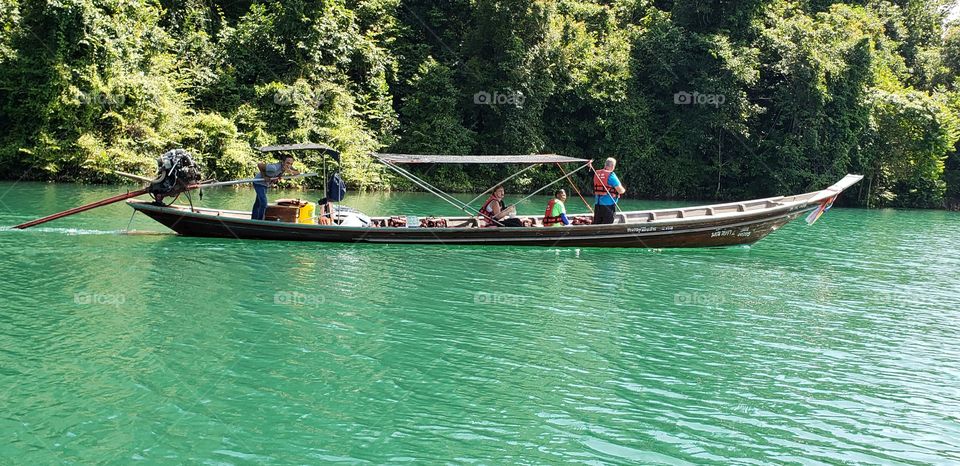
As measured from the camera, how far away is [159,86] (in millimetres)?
31188

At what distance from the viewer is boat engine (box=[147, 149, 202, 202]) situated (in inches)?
641

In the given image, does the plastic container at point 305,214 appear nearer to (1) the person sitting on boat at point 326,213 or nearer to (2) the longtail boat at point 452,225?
(2) the longtail boat at point 452,225

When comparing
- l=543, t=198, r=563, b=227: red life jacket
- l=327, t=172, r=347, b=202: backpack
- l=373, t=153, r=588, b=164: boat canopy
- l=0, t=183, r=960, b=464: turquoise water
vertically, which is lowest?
l=0, t=183, r=960, b=464: turquoise water

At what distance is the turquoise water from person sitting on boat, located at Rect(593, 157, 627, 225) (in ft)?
5.29

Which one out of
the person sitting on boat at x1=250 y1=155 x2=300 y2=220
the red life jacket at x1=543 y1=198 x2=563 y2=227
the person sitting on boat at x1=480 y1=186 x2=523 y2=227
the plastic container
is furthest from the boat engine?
the red life jacket at x1=543 y1=198 x2=563 y2=227

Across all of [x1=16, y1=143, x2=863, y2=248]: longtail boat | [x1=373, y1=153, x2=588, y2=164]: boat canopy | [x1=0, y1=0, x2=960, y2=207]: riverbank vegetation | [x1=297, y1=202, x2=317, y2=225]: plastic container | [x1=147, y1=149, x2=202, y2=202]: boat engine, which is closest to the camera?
[x1=147, y1=149, x2=202, y2=202]: boat engine

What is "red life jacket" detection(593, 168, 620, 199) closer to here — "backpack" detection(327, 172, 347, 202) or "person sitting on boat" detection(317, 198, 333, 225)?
"backpack" detection(327, 172, 347, 202)

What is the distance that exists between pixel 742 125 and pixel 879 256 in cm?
1922

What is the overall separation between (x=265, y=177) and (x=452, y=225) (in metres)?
4.24

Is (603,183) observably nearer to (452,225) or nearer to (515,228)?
(515,228)

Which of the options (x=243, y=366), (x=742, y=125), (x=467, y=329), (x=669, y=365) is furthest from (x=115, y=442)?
(x=742, y=125)

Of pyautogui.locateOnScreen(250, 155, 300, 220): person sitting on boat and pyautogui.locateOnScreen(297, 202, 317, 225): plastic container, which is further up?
pyautogui.locateOnScreen(250, 155, 300, 220): person sitting on boat

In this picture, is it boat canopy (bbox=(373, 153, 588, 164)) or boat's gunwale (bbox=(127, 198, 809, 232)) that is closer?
boat's gunwale (bbox=(127, 198, 809, 232))

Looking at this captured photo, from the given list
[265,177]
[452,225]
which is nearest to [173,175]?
[265,177]
